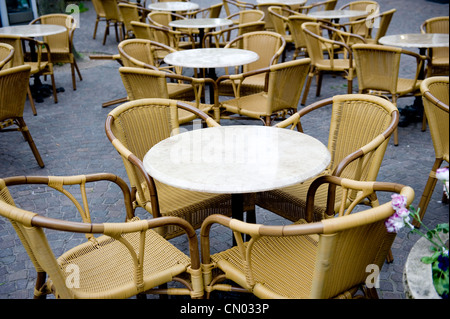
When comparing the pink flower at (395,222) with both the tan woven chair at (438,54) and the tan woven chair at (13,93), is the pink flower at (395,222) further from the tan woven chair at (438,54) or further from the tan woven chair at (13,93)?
the tan woven chair at (438,54)

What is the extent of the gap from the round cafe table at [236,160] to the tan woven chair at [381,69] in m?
2.09

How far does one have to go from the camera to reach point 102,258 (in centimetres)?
215

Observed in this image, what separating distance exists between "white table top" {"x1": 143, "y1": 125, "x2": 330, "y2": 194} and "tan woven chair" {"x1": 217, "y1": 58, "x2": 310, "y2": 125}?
1.26 metres

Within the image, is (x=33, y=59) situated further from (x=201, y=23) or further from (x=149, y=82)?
(x=149, y=82)

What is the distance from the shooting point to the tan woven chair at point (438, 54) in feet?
16.4

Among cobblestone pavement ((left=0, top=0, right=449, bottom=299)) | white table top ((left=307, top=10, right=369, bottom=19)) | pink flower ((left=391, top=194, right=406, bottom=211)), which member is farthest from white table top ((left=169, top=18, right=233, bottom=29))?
pink flower ((left=391, top=194, right=406, bottom=211))

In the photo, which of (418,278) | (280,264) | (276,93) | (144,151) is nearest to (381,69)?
(276,93)

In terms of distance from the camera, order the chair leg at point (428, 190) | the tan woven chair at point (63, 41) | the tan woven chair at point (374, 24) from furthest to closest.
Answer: the tan woven chair at point (63, 41), the tan woven chair at point (374, 24), the chair leg at point (428, 190)

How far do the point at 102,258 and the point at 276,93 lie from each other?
2.26m

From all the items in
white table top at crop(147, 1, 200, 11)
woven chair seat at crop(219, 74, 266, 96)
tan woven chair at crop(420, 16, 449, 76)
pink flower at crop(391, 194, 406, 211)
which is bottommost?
woven chair seat at crop(219, 74, 266, 96)

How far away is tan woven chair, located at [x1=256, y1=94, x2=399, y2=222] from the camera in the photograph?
2.44 metres

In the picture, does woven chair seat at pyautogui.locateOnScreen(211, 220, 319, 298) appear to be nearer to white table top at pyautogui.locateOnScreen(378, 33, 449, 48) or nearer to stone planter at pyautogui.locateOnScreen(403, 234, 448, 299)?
stone planter at pyautogui.locateOnScreen(403, 234, 448, 299)

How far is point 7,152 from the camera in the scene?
476 centimetres

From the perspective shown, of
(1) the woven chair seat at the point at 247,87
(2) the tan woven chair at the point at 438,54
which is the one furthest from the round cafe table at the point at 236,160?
(2) the tan woven chair at the point at 438,54
